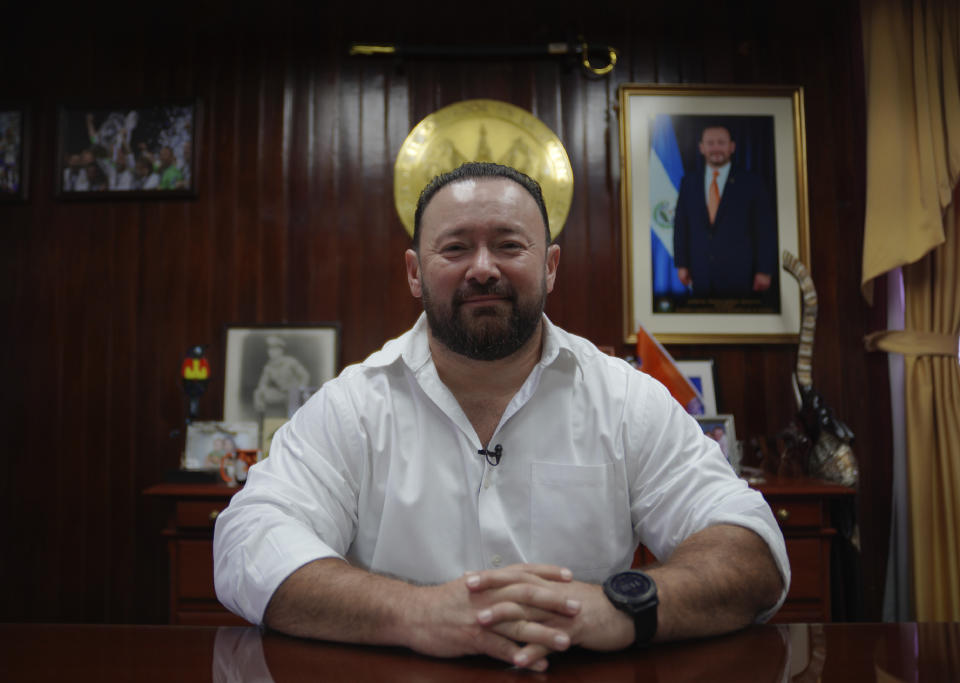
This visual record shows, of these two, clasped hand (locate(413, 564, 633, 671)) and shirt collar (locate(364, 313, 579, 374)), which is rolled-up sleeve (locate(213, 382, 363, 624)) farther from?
clasped hand (locate(413, 564, 633, 671))

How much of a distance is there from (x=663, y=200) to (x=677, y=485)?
1.73 metres

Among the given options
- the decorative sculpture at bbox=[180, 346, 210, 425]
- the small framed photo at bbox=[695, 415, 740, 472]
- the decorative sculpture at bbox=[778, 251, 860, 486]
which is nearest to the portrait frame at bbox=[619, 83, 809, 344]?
the decorative sculpture at bbox=[778, 251, 860, 486]

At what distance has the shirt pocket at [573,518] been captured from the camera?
1.37 metres

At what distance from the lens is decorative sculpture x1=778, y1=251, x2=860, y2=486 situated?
7.66 feet

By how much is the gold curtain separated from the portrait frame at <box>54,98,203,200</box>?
9.22 feet

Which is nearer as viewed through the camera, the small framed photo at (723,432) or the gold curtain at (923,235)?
the small framed photo at (723,432)

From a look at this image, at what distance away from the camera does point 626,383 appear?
58.8 inches

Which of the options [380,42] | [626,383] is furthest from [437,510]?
[380,42]

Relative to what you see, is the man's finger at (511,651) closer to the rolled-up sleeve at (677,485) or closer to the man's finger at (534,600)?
the man's finger at (534,600)

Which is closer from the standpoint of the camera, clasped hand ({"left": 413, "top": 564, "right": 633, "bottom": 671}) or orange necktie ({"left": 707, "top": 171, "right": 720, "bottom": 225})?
clasped hand ({"left": 413, "top": 564, "right": 633, "bottom": 671})

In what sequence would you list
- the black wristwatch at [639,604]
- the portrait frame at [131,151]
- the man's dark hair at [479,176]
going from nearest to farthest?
the black wristwatch at [639,604] → the man's dark hair at [479,176] → the portrait frame at [131,151]

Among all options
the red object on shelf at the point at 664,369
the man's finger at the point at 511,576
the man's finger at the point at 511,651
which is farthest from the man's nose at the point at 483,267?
the red object on shelf at the point at 664,369

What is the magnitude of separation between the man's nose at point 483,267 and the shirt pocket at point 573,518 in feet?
1.35

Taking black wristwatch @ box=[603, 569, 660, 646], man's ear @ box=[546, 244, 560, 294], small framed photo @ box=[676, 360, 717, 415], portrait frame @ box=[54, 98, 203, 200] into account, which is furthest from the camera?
portrait frame @ box=[54, 98, 203, 200]
